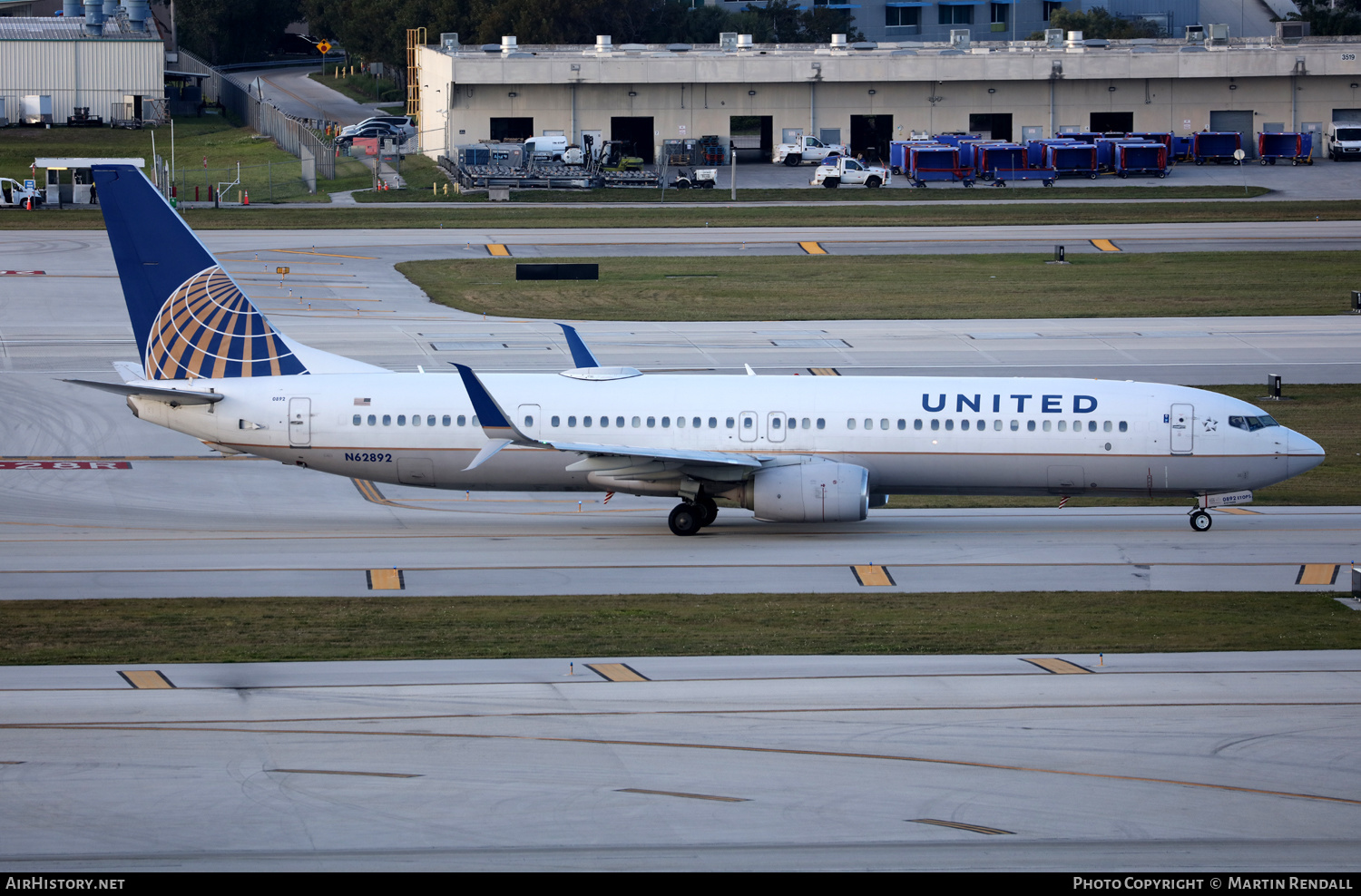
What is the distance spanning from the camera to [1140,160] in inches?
3873

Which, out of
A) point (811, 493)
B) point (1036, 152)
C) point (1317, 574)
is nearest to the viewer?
point (1317, 574)

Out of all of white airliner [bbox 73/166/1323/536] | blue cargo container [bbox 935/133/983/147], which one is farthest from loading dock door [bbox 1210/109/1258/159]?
white airliner [bbox 73/166/1323/536]

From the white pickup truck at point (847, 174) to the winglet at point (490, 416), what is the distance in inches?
2660

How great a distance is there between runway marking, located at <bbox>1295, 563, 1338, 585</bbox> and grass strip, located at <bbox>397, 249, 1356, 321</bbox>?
1176 inches

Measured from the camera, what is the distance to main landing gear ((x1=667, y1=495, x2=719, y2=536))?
3338 centimetres

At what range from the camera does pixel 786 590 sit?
94.2 ft

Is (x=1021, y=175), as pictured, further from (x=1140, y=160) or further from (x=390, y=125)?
(x=390, y=125)

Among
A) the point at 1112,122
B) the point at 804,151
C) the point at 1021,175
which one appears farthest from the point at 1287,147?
the point at 804,151

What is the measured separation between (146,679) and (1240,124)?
100878 millimetres

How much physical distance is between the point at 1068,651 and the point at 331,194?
2955 inches

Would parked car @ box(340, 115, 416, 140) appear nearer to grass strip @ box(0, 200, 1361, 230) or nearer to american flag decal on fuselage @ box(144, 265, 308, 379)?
grass strip @ box(0, 200, 1361, 230)

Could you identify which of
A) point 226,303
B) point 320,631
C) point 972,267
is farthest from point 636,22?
point 320,631

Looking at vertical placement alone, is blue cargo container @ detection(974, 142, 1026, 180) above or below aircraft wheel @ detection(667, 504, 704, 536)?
above

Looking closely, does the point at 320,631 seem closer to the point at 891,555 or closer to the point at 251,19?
the point at 891,555
